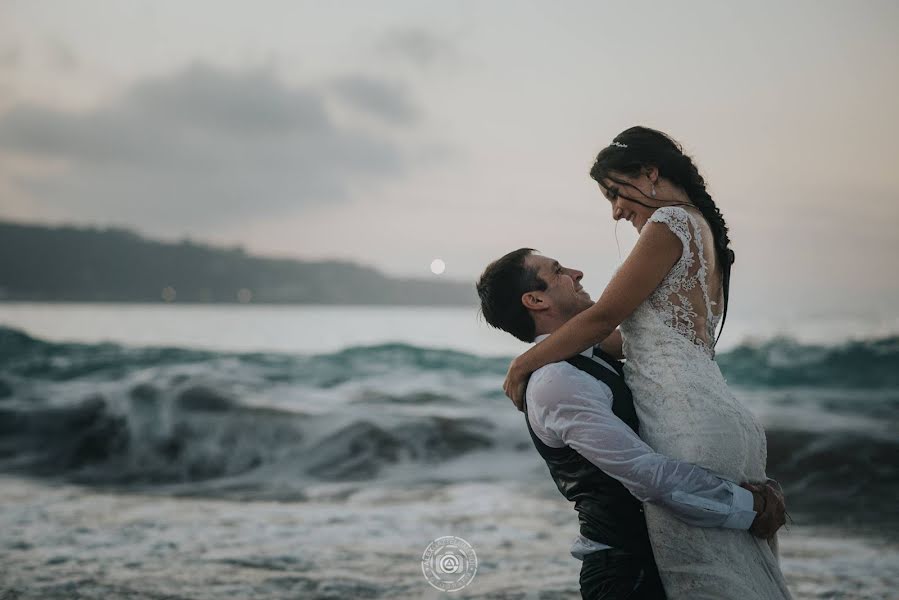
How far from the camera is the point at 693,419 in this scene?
2264 millimetres

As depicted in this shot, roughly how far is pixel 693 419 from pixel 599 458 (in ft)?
1.05

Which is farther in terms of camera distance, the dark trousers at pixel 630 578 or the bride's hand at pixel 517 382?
the bride's hand at pixel 517 382

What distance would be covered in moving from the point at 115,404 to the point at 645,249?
1317cm

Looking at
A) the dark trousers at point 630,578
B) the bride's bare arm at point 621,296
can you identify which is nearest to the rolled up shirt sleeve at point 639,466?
the bride's bare arm at point 621,296

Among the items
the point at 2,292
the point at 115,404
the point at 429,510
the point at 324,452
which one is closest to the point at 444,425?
the point at 324,452

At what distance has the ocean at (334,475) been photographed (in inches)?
211

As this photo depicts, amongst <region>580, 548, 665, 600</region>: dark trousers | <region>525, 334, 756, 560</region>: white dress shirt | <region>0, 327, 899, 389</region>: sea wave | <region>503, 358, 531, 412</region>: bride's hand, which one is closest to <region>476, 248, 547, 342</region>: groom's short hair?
<region>503, 358, 531, 412</region>: bride's hand

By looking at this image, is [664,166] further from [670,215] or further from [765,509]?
[765,509]

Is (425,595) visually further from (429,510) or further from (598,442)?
(598,442)

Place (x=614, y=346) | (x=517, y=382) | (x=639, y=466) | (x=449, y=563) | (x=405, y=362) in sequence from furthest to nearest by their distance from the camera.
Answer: (x=405, y=362)
(x=449, y=563)
(x=614, y=346)
(x=517, y=382)
(x=639, y=466)

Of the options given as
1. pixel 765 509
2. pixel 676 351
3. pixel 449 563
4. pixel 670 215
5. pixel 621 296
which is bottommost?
pixel 449 563

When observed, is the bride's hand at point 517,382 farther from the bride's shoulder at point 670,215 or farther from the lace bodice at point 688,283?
the bride's shoulder at point 670,215

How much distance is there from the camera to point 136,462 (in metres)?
11.0

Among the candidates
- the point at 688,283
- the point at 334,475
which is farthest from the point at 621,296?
the point at 334,475
